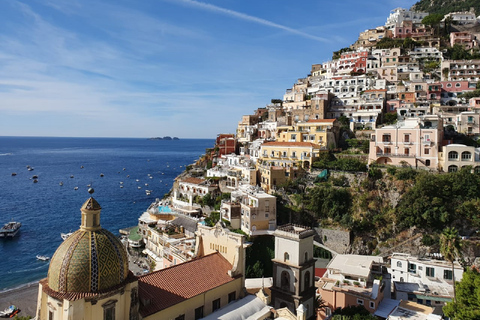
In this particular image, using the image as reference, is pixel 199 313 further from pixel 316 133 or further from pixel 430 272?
pixel 316 133

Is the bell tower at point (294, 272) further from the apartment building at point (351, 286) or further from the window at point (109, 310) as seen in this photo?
the window at point (109, 310)

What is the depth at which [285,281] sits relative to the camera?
2548 centimetres

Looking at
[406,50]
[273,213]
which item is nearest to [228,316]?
[273,213]

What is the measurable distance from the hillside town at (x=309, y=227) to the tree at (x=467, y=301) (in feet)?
4.15

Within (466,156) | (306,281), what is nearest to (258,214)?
(306,281)

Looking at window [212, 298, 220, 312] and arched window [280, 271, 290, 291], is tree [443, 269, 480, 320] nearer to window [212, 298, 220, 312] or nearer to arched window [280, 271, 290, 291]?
arched window [280, 271, 290, 291]

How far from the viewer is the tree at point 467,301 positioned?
20108 millimetres

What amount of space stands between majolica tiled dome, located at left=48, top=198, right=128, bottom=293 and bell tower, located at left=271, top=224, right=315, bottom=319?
1254 cm

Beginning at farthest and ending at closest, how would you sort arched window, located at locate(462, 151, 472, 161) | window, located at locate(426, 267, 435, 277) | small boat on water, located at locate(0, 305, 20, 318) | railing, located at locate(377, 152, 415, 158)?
railing, located at locate(377, 152, 415, 158) → arched window, located at locate(462, 151, 472, 161) → small boat on water, located at locate(0, 305, 20, 318) → window, located at locate(426, 267, 435, 277)

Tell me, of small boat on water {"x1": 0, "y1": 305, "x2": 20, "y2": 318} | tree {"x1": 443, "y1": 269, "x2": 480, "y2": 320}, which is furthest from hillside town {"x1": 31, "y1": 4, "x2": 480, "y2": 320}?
small boat on water {"x1": 0, "y1": 305, "x2": 20, "y2": 318}

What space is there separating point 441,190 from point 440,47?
188ft

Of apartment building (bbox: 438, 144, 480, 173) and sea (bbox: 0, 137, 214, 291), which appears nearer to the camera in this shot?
apartment building (bbox: 438, 144, 480, 173)

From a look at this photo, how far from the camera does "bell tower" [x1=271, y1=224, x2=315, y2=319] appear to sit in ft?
81.2

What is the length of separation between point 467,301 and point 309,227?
51.2ft
